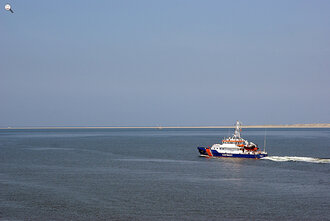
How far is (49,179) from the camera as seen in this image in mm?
75688

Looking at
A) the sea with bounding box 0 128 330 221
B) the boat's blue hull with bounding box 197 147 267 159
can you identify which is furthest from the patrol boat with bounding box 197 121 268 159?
the sea with bounding box 0 128 330 221

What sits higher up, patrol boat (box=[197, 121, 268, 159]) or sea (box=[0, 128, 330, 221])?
patrol boat (box=[197, 121, 268, 159])

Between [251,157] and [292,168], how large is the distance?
2356 centimetres

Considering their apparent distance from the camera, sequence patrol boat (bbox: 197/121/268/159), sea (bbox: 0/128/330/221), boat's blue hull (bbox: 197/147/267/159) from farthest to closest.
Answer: patrol boat (bbox: 197/121/268/159) → boat's blue hull (bbox: 197/147/267/159) → sea (bbox: 0/128/330/221)

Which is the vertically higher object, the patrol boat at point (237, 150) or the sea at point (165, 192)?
the patrol boat at point (237, 150)

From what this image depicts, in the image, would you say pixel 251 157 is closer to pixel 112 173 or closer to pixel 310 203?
pixel 112 173

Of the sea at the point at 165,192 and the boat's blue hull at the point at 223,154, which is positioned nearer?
the sea at the point at 165,192

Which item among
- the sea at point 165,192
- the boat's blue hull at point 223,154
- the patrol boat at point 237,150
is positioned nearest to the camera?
the sea at point 165,192

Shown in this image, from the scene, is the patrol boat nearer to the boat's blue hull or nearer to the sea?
the boat's blue hull

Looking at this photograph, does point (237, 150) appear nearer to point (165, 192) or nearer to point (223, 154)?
point (223, 154)

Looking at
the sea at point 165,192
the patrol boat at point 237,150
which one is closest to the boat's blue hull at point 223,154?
the patrol boat at point 237,150

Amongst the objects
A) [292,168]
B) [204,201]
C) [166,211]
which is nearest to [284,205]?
[204,201]

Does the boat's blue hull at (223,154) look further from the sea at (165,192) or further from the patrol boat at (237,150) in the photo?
the sea at (165,192)

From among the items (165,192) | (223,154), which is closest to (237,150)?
(223,154)
